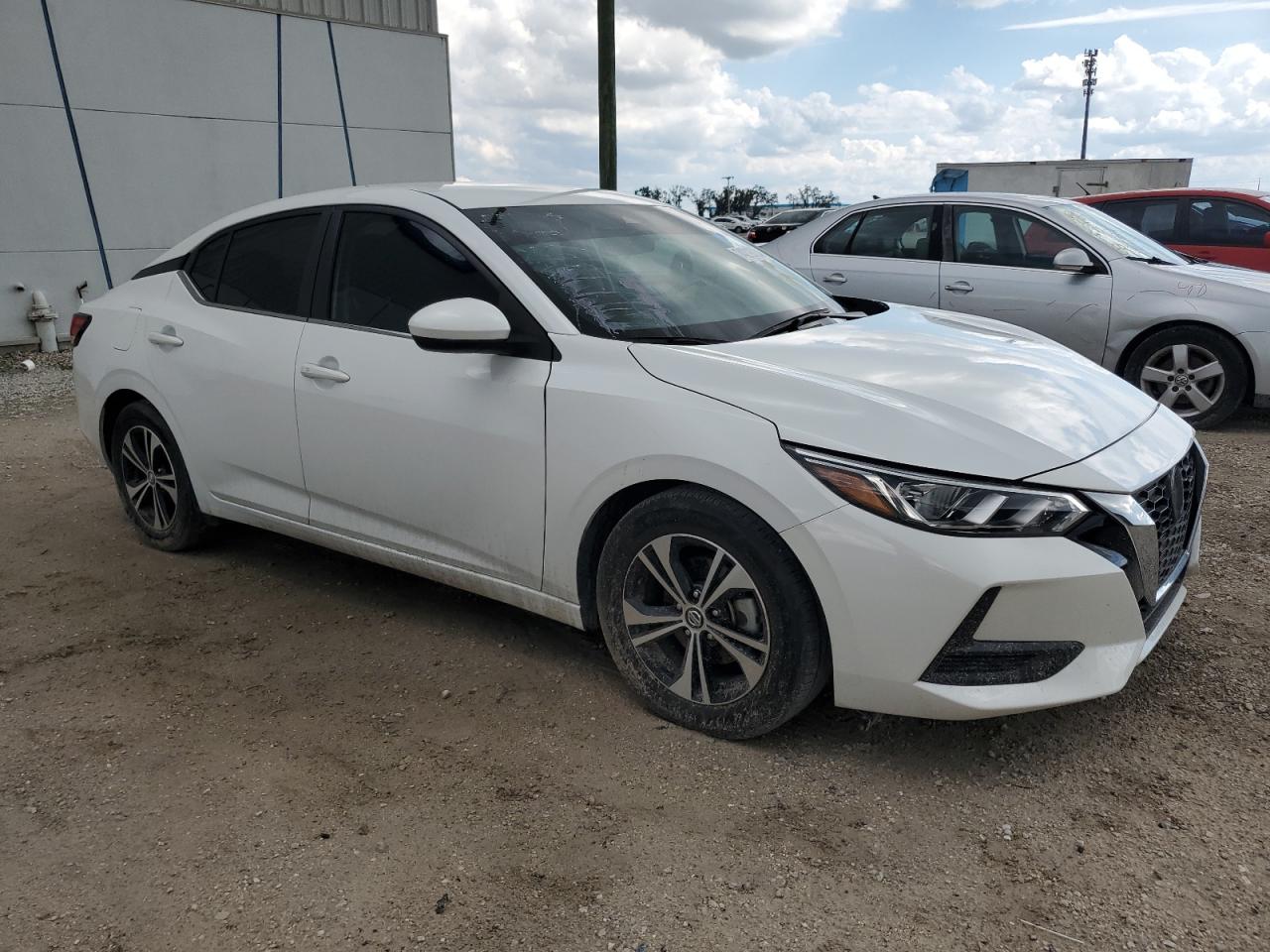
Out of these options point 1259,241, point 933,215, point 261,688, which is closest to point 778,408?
point 261,688

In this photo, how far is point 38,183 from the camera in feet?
32.6

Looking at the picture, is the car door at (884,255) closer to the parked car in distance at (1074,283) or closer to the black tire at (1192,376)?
the parked car in distance at (1074,283)

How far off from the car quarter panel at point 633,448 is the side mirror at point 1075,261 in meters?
4.97

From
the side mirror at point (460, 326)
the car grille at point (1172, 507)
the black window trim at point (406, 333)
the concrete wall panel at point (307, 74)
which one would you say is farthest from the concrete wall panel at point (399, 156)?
the car grille at point (1172, 507)

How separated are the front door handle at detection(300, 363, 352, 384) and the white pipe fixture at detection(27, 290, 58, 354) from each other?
800 centimetres

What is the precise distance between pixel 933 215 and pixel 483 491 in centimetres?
531

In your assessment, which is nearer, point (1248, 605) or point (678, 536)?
point (678, 536)

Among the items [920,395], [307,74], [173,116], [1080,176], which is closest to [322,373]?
[920,395]

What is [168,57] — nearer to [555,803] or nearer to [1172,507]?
[555,803]

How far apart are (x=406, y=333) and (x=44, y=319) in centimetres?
849

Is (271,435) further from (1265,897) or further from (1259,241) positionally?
(1259,241)

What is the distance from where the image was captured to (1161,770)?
2.74m

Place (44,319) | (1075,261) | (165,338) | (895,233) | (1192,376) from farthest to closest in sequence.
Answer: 1. (44,319)
2. (895,233)
3. (1075,261)
4. (1192,376)
5. (165,338)

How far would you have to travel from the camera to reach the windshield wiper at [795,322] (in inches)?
130
